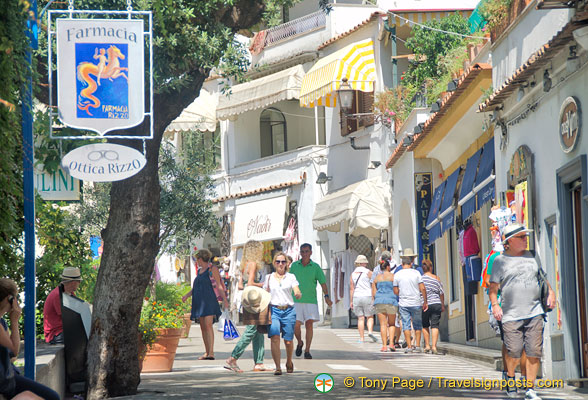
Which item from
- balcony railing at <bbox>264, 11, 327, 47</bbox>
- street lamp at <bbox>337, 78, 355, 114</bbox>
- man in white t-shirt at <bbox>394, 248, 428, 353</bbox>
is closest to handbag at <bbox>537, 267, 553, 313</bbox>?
man in white t-shirt at <bbox>394, 248, 428, 353</bbox>

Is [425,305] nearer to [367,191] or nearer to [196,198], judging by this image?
[367,191]

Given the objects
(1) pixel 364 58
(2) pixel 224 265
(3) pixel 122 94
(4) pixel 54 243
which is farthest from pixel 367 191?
(3) pixel 122 94

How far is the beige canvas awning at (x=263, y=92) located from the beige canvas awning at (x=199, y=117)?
1.66ft

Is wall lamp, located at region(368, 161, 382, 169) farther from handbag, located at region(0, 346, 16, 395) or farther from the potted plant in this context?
handbag, located at region(0, 346, 16, 395)

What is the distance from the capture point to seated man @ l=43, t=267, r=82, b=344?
42.4 ft

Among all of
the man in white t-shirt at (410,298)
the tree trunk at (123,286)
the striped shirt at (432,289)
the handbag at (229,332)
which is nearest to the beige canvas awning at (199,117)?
the man in white t-shirt at (410,298)

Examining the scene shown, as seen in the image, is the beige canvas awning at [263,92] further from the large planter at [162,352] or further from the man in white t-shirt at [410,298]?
the large planter at [162,352]

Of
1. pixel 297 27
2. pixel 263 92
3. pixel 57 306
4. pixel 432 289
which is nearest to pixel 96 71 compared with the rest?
pixel 57 306

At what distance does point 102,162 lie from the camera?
10.4 metres

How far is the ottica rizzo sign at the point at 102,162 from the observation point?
1039 cm

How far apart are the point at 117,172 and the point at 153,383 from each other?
4.49 metres

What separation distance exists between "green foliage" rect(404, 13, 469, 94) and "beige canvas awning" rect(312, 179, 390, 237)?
390cm

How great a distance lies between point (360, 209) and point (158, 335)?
14.8 metres

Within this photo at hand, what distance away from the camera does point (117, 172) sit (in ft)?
34.1
